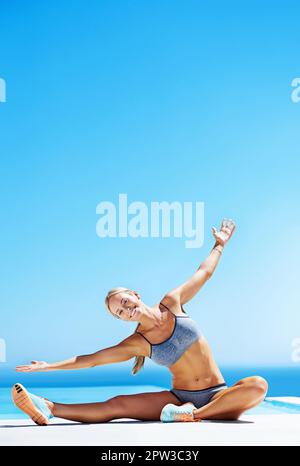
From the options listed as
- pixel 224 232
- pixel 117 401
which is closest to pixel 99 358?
pixel 117 401

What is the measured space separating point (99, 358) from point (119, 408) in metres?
0.28

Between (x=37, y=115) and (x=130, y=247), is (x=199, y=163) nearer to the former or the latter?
(x=130, y=247)

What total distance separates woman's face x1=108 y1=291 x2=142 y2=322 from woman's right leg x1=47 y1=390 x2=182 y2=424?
407mm

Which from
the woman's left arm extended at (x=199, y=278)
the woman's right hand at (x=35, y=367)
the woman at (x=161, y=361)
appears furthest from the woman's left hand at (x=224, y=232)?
the woman's right hand at (x=35, y=367)

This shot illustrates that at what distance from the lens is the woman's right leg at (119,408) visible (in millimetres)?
3602

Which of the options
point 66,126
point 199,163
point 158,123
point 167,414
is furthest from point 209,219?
point 167,414

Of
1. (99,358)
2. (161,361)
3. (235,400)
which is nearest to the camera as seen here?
(235,400)

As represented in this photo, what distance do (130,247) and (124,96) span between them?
79.8 inches

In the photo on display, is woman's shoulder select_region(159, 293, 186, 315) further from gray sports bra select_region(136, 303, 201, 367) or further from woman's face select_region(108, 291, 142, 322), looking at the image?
woman's face select_region(108, 291, 142, 322)

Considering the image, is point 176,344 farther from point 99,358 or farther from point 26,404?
point 26,404

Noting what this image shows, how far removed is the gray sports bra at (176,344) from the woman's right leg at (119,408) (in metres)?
0.19

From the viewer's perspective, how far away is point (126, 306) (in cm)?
371

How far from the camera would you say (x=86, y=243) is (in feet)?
31.8
